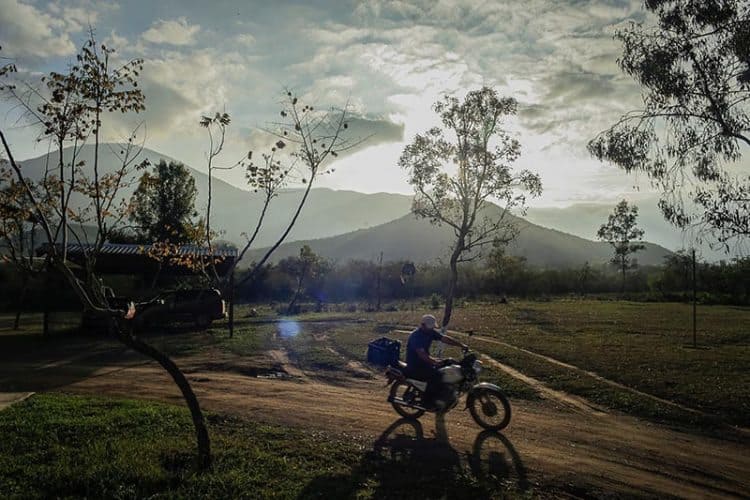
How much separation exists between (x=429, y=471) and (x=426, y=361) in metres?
2.50

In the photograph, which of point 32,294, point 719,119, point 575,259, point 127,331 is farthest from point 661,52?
point 575,259

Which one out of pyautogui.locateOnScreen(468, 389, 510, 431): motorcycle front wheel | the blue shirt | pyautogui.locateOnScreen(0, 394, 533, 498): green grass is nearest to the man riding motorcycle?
the blue shirt

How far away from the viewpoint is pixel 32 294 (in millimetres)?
39906

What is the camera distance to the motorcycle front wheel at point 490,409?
9664 millimetres

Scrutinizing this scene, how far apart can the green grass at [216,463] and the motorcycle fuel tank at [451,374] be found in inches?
48.7

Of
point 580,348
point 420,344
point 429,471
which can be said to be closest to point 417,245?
point 580,348

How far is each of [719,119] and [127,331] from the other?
1411cm

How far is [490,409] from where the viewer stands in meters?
9.78

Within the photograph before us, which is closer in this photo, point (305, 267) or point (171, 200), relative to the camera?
point (305, 267)

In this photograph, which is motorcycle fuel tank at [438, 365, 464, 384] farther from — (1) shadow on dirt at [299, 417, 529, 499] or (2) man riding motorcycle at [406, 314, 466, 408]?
(1) shadow on dirt at [299, 417, 529, 499]

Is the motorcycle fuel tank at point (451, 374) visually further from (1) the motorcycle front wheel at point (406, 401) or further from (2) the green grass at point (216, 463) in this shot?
(2) the green grass at point (216, 463)

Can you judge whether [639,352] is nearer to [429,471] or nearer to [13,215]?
[429,471]

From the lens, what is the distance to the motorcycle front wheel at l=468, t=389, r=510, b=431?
966 cm

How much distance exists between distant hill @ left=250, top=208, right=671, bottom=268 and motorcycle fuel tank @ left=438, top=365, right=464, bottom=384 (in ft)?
480
